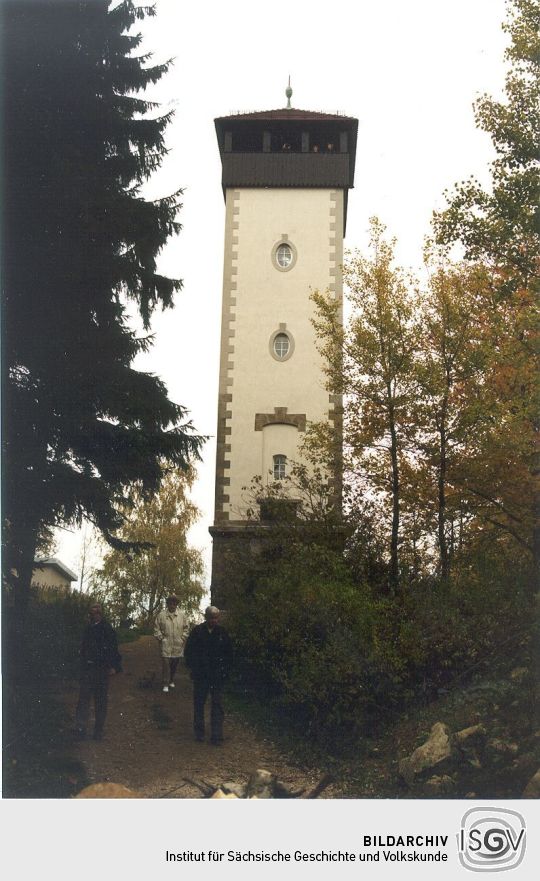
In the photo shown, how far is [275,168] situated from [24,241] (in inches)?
500

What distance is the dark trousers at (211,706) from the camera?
9766mm

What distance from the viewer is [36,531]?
32.9 feet

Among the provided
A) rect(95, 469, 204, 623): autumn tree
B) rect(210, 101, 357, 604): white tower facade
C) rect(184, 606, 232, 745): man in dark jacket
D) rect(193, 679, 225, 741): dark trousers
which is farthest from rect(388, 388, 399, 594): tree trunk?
rect(210, 101, 357, 604): white tower facade

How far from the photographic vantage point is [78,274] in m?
10.8

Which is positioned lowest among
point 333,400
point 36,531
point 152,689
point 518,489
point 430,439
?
point 152,689

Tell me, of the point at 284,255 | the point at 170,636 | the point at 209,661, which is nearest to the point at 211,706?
the point at 209,661

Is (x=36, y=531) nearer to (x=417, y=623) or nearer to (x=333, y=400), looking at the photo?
(x=417, y=623)

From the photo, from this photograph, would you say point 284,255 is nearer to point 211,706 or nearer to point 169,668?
point 169,668

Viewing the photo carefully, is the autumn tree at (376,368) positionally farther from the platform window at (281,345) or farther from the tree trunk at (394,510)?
the platform window at (281,345)

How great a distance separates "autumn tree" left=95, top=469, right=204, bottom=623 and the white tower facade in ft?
22.7

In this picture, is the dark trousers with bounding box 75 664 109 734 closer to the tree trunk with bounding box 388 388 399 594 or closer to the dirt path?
the dirt path

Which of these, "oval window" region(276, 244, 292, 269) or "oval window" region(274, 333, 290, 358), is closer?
"oval window" region(274, 333, 290, 358)

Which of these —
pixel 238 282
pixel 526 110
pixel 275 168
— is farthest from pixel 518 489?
pixel 275 168

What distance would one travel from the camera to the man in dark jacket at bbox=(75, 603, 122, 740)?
9508 mm
